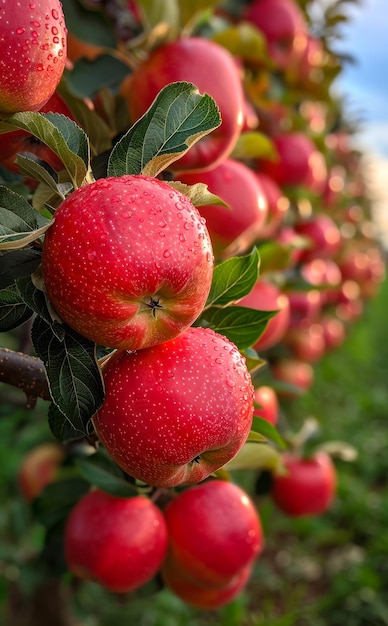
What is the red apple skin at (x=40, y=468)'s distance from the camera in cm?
187

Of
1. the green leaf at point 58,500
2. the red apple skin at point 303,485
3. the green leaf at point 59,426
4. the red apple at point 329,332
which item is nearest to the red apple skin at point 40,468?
the green leaf at point 58,500

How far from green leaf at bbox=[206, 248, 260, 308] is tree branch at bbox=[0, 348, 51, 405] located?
0.20 m

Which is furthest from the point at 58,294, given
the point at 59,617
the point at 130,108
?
the point at 59,617

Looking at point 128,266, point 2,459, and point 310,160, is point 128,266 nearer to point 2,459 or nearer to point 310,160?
point 310,160

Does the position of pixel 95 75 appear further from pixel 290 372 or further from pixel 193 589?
pixel 290 372

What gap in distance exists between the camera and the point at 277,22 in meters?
1.89

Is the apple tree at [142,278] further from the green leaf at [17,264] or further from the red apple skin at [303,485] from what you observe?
the red apple skin at [303,485]

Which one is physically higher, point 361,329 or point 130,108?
point 130,108

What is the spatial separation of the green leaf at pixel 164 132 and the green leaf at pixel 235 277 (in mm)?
165

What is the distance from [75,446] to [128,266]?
1069mm

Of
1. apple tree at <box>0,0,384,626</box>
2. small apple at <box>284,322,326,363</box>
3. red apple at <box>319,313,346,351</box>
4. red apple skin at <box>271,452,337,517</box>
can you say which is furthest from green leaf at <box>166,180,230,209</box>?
red apple at <box>319,313,346,351</box>

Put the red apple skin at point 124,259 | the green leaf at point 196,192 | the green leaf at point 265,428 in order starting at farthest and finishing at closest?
the green leaf at point 265,428
the green leaf at point 196,192
the red apple skin at point 124,259

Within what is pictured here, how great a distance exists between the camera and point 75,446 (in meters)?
1.53

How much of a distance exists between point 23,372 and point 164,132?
0.28m
